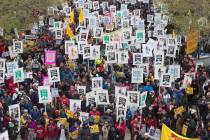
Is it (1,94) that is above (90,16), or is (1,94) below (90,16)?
below

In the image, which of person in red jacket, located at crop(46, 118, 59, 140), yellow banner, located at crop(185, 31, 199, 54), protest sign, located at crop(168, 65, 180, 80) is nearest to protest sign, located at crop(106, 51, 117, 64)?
protest sign, located at crop(168, 65, 180, 80)

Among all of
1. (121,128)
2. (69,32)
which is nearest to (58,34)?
(69,32)

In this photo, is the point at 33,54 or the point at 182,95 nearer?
the point at 182,95

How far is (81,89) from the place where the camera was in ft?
77.0

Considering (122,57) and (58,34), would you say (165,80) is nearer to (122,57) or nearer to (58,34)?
(122,57)

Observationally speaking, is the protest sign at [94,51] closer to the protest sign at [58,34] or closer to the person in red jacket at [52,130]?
the protest sign at [58,34]

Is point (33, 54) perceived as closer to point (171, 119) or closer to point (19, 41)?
point (19, 41)

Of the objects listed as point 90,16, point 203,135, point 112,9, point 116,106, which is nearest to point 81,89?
point 116,106

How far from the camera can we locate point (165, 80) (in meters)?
23.7

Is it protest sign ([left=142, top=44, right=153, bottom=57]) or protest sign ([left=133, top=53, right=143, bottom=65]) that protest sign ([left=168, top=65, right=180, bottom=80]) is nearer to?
protest sign ([left=133, top=53, right=143, bottom=65])

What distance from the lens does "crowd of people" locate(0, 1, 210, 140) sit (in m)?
20.9

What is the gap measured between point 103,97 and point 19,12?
11.0 metres

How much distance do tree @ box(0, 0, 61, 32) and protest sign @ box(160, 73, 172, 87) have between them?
1045 cm

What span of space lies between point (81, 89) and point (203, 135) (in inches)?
219
